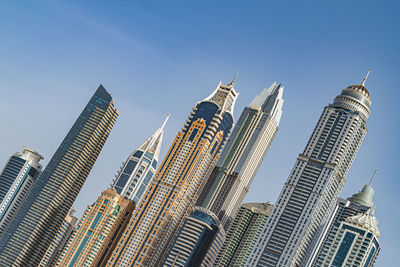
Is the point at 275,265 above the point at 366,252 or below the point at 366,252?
below

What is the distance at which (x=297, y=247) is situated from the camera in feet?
656

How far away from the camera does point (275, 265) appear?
648ft

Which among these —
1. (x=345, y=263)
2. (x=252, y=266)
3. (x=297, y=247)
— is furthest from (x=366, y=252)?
(x=252, y=266)

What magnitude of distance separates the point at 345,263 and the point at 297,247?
15106 millimetres

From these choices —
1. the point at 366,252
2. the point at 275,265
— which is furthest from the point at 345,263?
the point at 275,265

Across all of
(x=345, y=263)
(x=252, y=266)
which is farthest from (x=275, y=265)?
(x=345, y=263)

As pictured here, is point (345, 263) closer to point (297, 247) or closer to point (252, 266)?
point (297, 247)

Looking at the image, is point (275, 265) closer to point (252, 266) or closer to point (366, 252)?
point (252, 266)

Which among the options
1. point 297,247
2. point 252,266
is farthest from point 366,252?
point 252,266

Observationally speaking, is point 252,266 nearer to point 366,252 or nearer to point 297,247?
point 297,247

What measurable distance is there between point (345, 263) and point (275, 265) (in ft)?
70.0

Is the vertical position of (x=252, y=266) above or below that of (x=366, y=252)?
below

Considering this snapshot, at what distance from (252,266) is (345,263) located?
92.0 feet

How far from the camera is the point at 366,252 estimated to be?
652 ft
